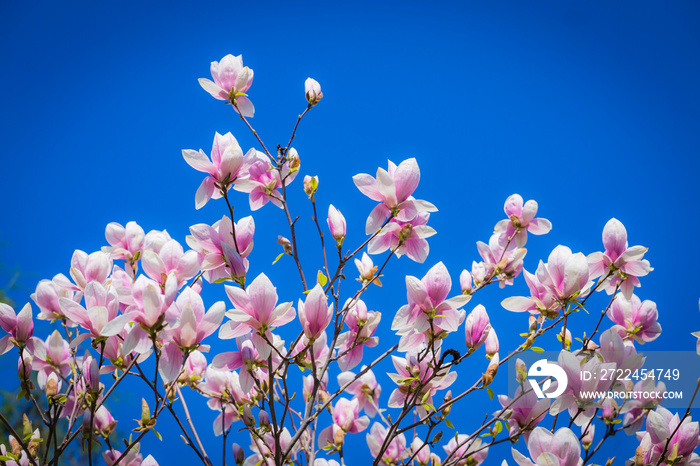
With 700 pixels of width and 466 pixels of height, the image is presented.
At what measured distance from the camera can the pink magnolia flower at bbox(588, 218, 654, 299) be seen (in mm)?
766

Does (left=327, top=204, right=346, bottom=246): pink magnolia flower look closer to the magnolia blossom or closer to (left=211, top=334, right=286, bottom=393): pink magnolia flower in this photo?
(left=211, top=334, right=286, bottom=393): pink magnolia flower

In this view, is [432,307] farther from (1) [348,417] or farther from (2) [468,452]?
(2) [468,452]

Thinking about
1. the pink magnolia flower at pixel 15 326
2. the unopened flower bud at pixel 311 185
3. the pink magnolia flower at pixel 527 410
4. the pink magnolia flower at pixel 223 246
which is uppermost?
the unopened flower bud at pixel 311 185

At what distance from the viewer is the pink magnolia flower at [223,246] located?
0.61 metres

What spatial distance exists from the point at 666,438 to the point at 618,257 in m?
0.30

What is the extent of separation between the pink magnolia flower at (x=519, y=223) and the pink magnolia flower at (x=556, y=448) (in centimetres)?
48

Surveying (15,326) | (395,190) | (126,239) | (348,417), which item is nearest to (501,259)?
(395,190)

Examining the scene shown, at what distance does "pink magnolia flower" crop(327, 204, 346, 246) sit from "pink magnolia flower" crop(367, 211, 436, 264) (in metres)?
0.05

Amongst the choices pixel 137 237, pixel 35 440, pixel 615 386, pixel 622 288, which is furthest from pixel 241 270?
pixel 622 288

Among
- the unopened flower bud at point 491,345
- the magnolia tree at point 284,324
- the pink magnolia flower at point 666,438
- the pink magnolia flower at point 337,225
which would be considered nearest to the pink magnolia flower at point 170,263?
the magnolia tree at point 284,324

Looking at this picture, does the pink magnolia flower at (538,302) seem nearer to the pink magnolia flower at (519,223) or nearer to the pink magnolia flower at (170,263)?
the pink magnolia flower at (519,223)

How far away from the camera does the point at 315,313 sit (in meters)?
0.57

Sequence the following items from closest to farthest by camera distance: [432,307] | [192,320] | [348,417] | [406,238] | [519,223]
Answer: [192,320], [432,307], [406,238], [348,417], [519,223]

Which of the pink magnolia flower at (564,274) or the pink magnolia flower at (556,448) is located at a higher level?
the pink magnolia flower at (564,274)
